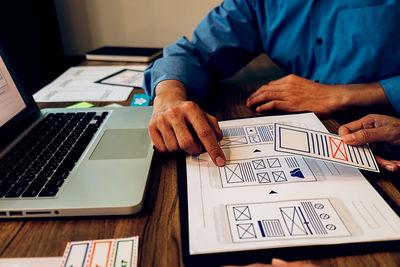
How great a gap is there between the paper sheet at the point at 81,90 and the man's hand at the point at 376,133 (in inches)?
23.7

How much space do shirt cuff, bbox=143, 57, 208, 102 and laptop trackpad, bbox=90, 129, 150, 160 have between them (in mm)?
195

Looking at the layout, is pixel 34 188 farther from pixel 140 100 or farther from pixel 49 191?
pixel 140 100

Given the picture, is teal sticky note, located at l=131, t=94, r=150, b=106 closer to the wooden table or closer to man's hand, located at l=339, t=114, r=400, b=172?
the wooden table

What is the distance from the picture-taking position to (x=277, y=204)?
371 millimetres

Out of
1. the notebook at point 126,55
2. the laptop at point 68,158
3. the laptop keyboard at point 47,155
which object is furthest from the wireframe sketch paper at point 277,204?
the notebook at point 126,55

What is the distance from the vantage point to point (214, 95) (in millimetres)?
811

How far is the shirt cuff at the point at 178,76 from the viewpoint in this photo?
0.71m

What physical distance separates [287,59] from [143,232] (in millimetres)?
764

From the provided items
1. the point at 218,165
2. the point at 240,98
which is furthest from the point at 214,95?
the point at 218,165

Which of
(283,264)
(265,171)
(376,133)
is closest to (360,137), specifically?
(376,133)

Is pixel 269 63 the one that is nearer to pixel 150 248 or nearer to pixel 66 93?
pixel 66 93

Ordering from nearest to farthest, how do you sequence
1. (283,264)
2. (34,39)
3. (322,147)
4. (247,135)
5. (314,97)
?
(283,264) < (322,147) < (247,135) < (314,97) < (34,39)

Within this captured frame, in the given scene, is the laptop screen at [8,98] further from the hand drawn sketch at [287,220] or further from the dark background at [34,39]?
the dark background at [34,39]

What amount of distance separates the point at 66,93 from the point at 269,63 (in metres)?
0.81
